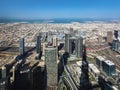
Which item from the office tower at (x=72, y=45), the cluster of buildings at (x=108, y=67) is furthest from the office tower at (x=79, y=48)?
the cluster of buildings at (x=108, y=67)

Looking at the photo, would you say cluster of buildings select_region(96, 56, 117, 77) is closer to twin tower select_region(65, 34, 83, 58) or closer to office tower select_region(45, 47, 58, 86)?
twin tower select_region(65, 34, 83, 58)

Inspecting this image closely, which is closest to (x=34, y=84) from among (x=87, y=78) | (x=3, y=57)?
(x=87, y=78)

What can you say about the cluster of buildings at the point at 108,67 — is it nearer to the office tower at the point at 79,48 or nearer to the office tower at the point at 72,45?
the office tower at the point at 79,48

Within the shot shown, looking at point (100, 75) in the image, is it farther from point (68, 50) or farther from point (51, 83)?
point (68, 50)

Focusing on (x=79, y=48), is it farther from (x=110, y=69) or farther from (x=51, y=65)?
(x=51, y=65)

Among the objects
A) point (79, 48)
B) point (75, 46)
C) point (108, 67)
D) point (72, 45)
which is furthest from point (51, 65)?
point (72, 45)
